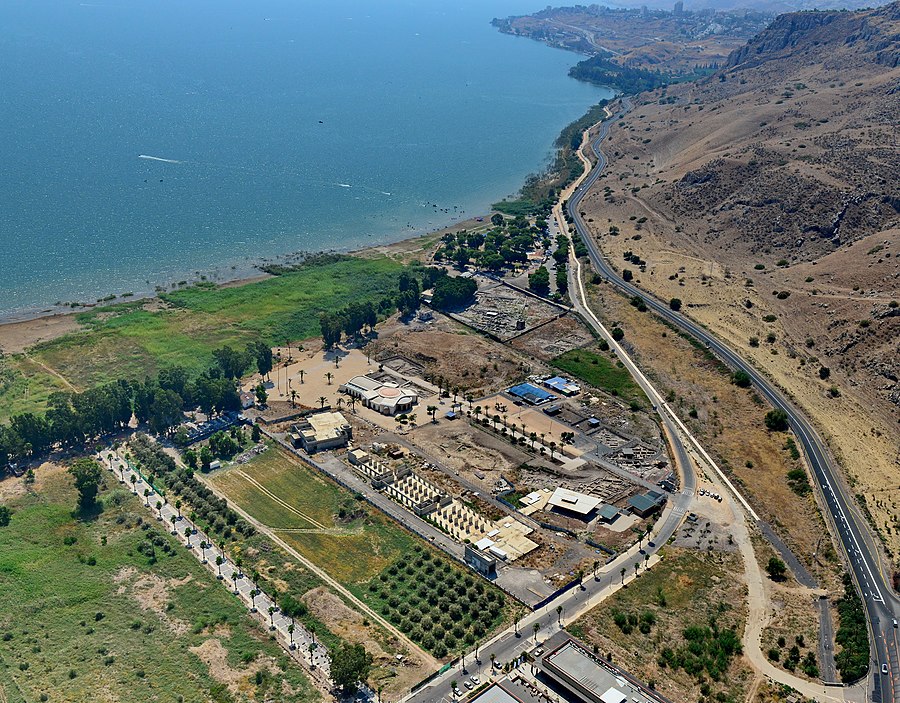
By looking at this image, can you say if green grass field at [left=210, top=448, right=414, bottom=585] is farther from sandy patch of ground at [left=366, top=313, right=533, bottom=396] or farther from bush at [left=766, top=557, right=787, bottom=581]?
bush at [left=766, top=557, right=787, bottom=581]

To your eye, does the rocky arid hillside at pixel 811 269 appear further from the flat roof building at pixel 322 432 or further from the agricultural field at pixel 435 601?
the flat roof building at pixel 322 432

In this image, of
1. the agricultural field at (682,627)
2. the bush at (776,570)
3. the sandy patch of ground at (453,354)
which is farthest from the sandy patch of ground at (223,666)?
the sandy patch of ground at (453,354)

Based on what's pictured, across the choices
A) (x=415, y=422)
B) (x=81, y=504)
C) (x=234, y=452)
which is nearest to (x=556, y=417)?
(x=415, y=422)

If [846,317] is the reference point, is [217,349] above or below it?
below

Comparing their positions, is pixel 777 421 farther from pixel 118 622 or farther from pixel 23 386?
pixel 23 386

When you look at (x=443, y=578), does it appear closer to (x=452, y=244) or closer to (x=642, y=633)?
(x=642, y=633)

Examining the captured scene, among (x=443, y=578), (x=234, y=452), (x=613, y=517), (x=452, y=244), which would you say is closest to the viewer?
(x=443, y=578)
